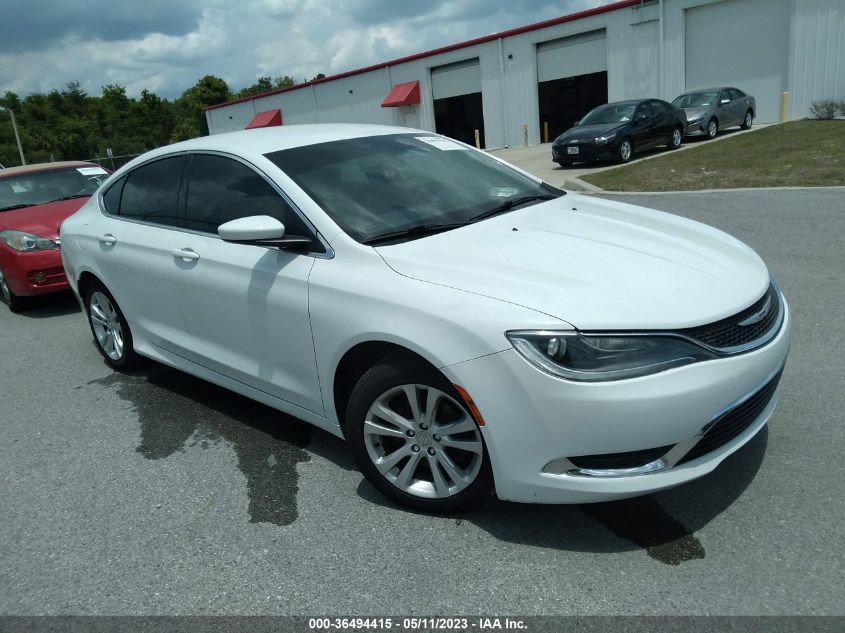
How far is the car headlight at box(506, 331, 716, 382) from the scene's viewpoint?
2521mm

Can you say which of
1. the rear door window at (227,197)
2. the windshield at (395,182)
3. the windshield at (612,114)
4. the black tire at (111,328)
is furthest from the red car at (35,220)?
the windshield at (612,114)

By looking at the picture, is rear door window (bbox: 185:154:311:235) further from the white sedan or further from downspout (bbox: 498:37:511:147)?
downspout (bbox: 498:37:511:147)

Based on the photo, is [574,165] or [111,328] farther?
[574,165]

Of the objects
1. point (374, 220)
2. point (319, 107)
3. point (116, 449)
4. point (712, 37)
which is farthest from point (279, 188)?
point (319, 107)

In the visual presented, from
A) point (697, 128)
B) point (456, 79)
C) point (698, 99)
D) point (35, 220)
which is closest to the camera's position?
point (35, 220)

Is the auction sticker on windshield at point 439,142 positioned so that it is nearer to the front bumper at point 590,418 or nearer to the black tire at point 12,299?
the front bumper at point 590,418

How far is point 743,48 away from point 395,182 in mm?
23669

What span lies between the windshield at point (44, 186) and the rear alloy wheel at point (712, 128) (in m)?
16.7

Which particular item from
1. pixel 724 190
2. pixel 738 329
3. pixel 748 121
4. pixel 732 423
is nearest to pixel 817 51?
pixel 748 121

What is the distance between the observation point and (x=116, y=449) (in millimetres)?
4043

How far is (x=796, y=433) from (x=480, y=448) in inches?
68.4

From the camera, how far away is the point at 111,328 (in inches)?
204

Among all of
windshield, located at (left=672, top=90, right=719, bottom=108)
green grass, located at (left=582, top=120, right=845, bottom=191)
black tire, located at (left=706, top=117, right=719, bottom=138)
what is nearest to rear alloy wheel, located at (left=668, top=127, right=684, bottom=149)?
green grass, located at (left=582, top=120, right=845, bottom=191)

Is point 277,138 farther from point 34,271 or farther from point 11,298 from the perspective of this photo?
point 11,298
